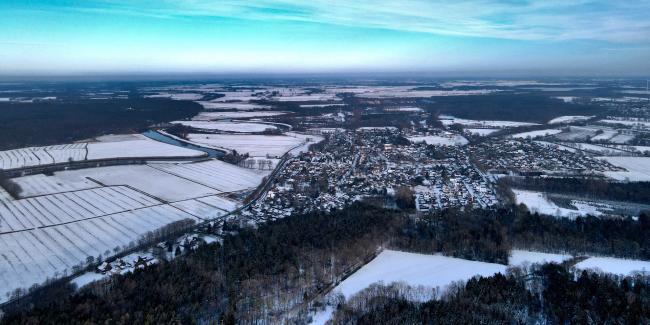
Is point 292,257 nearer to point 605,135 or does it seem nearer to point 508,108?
point 605,135

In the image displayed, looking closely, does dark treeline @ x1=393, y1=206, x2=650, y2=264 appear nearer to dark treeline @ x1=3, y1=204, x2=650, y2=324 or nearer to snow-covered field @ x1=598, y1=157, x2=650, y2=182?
dark treeline @ x1=3, y1=204, x2=650, y2=324

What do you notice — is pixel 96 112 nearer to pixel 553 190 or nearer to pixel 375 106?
pixel 375 106

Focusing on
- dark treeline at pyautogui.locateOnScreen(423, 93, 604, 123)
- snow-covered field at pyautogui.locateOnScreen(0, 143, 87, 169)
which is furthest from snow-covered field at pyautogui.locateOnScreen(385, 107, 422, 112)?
snow-covered field at pyautogui.locateOnScreen(0, 143, 87, 169)

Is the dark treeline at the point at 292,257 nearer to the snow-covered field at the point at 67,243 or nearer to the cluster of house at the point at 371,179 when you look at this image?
the snow-covered field at the point at 67,243

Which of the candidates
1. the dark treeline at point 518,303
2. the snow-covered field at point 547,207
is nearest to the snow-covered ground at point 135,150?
the snow-covered field at point 547,207

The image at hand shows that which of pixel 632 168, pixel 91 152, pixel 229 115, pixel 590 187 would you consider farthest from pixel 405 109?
pixel 91 152

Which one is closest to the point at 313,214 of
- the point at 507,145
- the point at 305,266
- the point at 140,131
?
the point at 305,266
